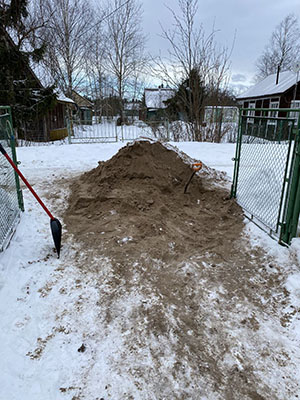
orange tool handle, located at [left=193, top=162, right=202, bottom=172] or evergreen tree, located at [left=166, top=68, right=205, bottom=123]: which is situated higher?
evergreen tree, located at [left=166, top=68, right=205, bottom=123]

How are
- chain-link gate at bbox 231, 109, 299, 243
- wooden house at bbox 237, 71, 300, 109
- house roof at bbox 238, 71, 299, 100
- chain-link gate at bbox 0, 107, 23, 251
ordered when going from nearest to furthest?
chain-link gate at bbox 231, 109, 299, 243 → chain-link gate at bbox 0, 107, 23, 251 → wooden house at bbox 237, 71, 300, 109 → house roof at bbox 238, 71, 299, 100

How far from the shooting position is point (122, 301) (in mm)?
2852

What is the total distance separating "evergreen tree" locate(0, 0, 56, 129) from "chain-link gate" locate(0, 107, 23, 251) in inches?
526

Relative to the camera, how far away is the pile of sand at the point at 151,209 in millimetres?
3896

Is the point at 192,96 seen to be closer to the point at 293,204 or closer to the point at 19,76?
the point at 19,76

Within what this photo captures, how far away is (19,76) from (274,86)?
1922cm

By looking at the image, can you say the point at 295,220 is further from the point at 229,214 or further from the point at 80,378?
the point at 80,378

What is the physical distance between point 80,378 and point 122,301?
870 millimetres

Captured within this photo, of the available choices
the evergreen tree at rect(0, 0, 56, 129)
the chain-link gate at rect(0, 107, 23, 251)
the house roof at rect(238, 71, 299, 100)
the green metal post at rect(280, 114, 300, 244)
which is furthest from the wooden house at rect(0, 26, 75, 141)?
the house roof at rect(238, 71, 299, 100)

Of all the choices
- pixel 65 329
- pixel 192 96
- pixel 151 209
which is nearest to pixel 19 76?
pixel 192 96

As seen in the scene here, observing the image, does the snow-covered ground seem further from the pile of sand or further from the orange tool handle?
the orange tool handle

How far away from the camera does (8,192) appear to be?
4363 mm

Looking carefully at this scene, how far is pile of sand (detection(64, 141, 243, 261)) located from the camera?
12.8 feet

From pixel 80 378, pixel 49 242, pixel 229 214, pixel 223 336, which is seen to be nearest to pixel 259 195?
pixel 229 214
